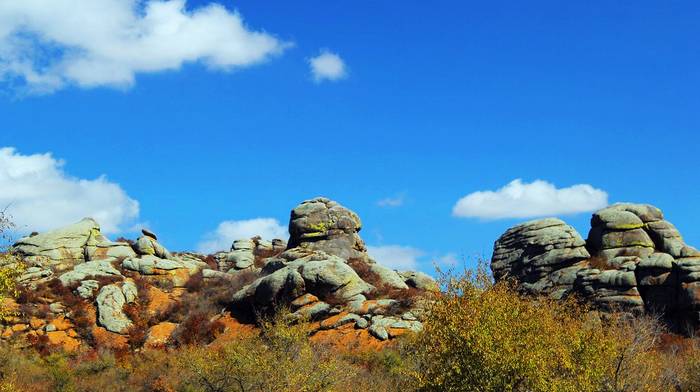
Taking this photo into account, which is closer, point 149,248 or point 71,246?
point 71,246

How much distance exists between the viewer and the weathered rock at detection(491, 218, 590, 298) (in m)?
72.8

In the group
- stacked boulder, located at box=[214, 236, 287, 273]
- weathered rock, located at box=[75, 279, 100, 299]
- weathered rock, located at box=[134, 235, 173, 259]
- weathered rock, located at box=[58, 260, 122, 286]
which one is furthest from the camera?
stacked boulder, located at box=[214, 236, 287, 273]

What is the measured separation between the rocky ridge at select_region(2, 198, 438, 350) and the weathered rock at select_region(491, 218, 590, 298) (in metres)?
10.7

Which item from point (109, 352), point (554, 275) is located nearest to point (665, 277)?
point (554, 275)

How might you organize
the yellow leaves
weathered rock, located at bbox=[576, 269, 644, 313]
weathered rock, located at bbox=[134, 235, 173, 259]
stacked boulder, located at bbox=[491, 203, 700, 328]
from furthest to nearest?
weathered rock, located at bbox=[134, 235, 173, 259], weathered rock, located at bbox=[576, 269, 644, 313], stacked boulder, located at bbox=[491, 203, 700, 328], the yellow leaves

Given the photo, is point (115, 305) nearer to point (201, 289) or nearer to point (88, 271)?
point (88, 271)

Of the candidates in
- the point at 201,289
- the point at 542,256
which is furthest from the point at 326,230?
the point at 542,256

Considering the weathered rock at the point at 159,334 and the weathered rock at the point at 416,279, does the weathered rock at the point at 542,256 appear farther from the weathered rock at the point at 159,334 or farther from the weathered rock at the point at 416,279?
the weathered rock at the point at 159,334

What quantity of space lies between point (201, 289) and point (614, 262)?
167 ft

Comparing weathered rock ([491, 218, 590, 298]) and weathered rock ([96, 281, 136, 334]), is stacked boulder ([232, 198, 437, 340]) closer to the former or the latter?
weathered rock ([491, 218, 590, 298])

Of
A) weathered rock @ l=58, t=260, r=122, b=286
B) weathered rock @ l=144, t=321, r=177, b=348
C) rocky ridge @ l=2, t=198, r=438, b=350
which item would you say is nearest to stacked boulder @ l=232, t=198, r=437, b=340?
rocky ridge @ l=2, t=198, r=438, b=350

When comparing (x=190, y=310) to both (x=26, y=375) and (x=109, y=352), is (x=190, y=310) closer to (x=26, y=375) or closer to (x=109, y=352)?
(x=109, y=352)

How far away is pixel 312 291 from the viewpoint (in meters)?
69.1

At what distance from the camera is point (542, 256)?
250 ft
